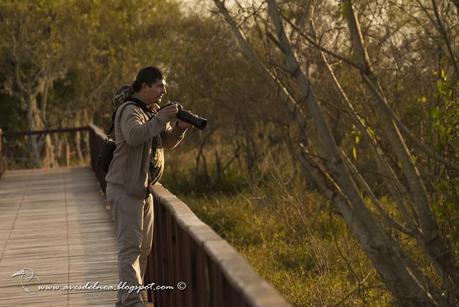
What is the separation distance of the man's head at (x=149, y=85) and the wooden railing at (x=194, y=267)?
0.65 meters

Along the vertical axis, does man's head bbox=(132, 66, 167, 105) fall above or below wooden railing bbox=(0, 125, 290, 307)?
above

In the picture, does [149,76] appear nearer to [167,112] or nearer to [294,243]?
[167,112]

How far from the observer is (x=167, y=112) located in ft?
25.2

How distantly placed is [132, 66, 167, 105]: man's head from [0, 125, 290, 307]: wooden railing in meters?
0.65

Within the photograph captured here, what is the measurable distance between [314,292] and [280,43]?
4787mm

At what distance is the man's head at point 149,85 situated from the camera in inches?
313

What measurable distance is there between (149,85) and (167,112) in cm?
38

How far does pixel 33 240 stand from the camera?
43.4 ft

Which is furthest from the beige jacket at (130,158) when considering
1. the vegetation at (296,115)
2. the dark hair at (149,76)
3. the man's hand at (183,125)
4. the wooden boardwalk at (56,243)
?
the wooden boardwalk at (56,243)

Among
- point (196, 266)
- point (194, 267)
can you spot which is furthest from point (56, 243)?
point (196, 266)

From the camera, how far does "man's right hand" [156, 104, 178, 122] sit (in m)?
7.65

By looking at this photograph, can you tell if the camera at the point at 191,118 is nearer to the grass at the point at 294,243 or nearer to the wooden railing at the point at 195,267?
the wooden railing at the point at 195,267

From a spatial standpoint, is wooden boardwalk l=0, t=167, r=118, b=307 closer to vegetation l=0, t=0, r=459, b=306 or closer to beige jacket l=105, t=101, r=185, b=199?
beige jacket l=105, t=101, r=185, b=199

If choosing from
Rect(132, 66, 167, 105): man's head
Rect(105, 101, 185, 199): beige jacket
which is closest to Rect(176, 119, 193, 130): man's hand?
Rect(105, 101, 185, 199): beige jacket
